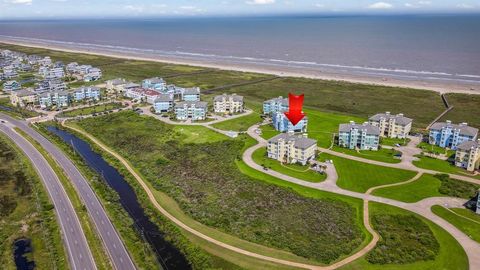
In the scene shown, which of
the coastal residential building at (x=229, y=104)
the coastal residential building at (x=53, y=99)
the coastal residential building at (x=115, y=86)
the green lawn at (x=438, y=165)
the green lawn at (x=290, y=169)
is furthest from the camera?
the coastal residential building at (x=115, y=86)

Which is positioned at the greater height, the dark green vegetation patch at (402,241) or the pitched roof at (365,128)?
the pitched roof at (365,128)

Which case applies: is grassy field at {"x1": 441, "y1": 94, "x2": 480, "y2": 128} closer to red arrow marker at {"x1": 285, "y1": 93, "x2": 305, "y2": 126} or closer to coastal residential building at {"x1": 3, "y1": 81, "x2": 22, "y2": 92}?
red arrow marker at {"x1": 285, "y1": 93, "x2": 305, "y2": 126}

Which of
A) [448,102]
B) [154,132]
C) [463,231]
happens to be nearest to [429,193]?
[463,231]

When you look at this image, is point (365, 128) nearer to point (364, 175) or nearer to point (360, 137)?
point (360, 137)

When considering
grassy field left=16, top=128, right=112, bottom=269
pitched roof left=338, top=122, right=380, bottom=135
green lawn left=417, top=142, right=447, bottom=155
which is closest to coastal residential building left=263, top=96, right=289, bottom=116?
pitched roof left=338, top=122, right=380, bottom=135

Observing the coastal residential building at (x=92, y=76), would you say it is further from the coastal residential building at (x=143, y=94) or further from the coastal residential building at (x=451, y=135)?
the coastal residential building at (x=451, y=135)

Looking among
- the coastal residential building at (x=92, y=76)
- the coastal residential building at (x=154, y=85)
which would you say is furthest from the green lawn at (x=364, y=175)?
the coastal residential building at (x=92, y=76)

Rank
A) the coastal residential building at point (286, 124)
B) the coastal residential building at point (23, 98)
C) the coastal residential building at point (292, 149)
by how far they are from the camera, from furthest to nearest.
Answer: the coastal residential building at point (23, 98) < the coastal residential building at point (286, 124) < the coastal residential building at point (292, 149)

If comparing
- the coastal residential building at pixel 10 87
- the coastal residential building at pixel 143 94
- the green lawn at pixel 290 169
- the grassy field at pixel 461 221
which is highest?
the coastal residential building at pixel 143 94
